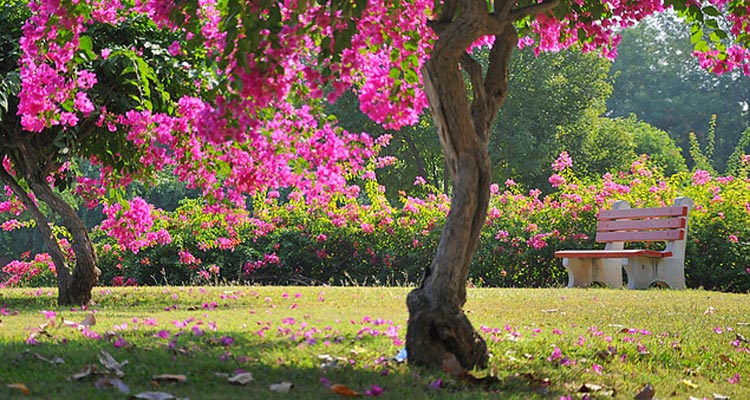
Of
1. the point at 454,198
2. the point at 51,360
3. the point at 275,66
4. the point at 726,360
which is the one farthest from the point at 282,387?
the point at 726,360

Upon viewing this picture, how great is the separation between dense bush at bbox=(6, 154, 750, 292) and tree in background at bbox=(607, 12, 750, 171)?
113 ft

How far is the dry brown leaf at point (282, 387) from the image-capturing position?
4.12 m

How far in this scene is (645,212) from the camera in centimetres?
1293

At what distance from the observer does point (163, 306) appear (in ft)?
27.1

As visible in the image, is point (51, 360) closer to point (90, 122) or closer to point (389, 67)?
point (389, 67)

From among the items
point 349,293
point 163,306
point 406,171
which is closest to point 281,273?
point 349,293

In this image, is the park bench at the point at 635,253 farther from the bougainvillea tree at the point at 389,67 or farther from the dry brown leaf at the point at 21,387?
the dry brown leaf at the point at 21,387

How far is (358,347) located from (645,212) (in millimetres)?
8743

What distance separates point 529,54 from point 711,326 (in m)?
26.9

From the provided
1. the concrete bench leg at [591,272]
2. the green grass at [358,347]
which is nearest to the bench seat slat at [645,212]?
the concrete bench leg at [591,272]

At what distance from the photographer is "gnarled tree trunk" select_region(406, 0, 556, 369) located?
483 centimetres

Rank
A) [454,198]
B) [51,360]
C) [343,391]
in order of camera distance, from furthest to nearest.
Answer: [454,198] → [51,360] → [343,391]

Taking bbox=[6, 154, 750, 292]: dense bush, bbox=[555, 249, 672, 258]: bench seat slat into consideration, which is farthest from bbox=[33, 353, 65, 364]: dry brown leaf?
bbox=[6, 154, 750, 292]: dense bush

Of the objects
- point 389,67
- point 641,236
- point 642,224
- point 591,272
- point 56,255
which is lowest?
point 56,255
